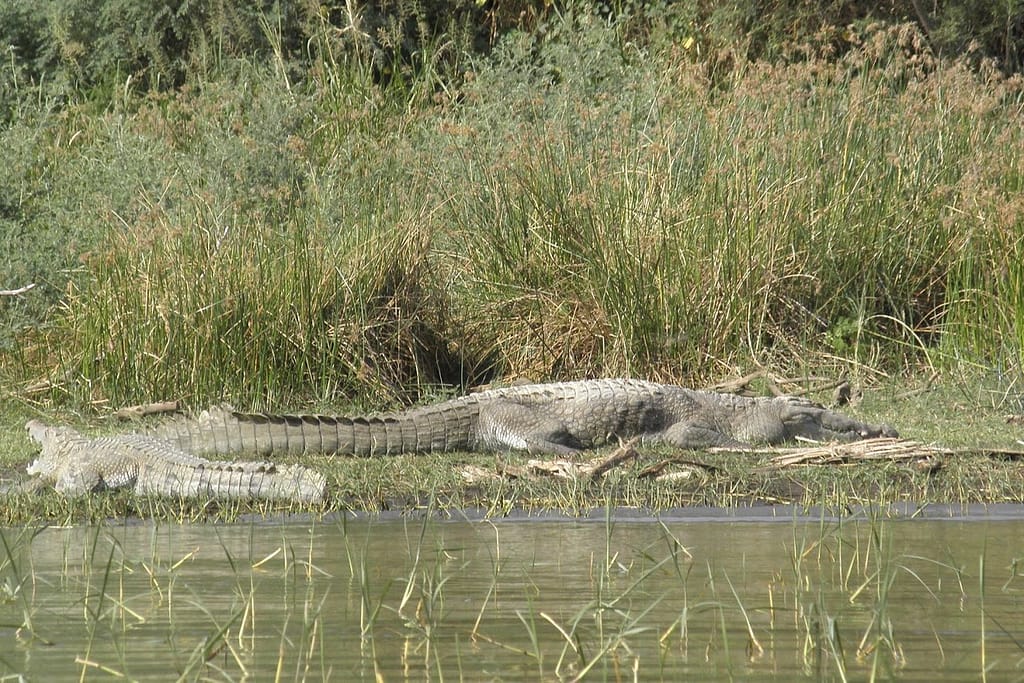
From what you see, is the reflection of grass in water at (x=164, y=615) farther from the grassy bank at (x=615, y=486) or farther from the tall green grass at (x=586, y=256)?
the tall green grass at (x=586, y=256)

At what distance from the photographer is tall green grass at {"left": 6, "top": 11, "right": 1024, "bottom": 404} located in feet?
28.2

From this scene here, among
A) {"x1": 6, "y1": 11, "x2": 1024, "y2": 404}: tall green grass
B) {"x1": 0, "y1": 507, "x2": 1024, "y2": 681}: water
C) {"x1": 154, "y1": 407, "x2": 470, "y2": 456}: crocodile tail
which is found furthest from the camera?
{"x1": 6, "y1": 11, "x2": 1024, "y2": 404}: tall green grass

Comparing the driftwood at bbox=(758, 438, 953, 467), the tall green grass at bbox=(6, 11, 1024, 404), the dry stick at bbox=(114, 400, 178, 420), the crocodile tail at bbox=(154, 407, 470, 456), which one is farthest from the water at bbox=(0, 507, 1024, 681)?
Result: the tall green grass at bbox=(6, 11, 1024, 404)

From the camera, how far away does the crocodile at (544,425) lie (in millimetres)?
7254

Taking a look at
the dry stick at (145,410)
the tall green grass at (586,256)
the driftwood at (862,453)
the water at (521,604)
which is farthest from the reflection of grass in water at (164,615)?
the tall green grass at (586,256)

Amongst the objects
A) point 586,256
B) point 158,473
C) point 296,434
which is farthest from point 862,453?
point 158,473

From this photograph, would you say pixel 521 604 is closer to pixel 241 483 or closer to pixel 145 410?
pixel 241 483

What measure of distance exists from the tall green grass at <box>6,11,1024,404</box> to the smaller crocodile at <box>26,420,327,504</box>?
6.06 feet

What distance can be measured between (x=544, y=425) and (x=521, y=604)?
12.0 ft

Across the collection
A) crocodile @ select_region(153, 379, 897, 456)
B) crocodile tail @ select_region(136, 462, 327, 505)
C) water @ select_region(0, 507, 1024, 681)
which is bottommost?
crocodile @ select_region(153, 379, 897, 456)

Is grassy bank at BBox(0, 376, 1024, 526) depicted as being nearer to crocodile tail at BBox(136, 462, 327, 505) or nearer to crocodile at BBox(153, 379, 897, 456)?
crocodile tail at BBox(136, 462, 327, 505)

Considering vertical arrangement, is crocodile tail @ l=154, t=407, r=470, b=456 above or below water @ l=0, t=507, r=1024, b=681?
below

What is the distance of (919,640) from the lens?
12.1ft

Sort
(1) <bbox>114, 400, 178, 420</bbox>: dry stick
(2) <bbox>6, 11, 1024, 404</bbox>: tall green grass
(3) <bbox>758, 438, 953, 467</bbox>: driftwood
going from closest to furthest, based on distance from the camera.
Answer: (3) <bbox>758, 438, 953, 467</bbox>: driftwood → (1) <bbox>114, 400, 178, 420</bbox>: dry stick → (2) <bbox>6, 11, 1024, 404</bbox>: tall green grass
